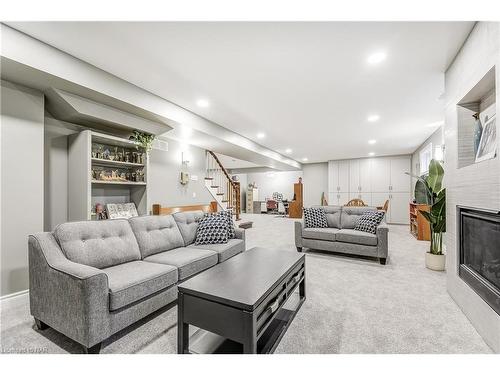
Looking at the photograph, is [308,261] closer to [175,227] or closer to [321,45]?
[175,227]

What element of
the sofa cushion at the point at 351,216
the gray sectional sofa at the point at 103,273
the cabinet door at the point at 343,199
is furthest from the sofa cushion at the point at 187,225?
the cabinet door at the point at 343,199

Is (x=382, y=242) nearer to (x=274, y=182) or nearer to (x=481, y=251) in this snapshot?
(x=481, y=251)

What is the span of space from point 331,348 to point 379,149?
6.93m

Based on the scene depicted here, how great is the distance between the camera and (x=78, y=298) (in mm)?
1538

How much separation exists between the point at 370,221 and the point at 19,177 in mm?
4776

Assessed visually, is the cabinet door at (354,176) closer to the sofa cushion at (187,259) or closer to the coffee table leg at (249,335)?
the sofa cushion at (187,259)

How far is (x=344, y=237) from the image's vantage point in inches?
150

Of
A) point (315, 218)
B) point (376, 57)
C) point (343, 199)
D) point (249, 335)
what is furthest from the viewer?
point (343, 199)

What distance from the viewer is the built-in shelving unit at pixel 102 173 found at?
120 inches

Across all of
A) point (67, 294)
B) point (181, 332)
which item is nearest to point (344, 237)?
point (181, 332)

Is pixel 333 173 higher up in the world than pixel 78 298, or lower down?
higher up

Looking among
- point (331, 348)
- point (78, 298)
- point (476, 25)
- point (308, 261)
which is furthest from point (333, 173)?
point (78, 298)

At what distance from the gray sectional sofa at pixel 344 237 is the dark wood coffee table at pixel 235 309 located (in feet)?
6.94

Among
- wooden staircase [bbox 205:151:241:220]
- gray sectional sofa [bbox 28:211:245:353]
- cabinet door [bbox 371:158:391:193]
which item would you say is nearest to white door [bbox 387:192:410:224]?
cabinet door [bbox 371:158:391:193]
